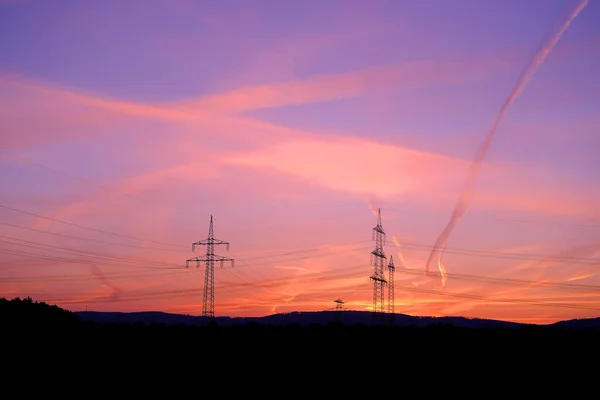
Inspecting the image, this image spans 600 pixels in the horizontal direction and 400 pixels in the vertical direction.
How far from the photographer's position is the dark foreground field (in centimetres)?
3647

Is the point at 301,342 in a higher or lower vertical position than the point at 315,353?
higher

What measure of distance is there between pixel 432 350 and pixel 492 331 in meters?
9.53

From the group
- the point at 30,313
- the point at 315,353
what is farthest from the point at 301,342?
the point at 30,313

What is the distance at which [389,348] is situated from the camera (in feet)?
138

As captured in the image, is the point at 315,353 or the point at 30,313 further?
the point at 30,313

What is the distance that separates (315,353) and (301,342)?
285 centimetres

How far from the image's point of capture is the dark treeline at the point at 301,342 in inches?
1578

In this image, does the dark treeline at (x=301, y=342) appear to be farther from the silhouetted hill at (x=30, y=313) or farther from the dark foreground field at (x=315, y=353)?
the silhouetted hill at (x=30, y=313)

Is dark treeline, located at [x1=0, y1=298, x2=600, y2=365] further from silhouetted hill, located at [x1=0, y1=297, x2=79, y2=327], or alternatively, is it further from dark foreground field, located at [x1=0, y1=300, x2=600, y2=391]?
silhouetted hill, located at [x1=0, y1=297, x2=79, y2=327]

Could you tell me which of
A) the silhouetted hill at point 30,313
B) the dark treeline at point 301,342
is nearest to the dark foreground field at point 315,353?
the dark treeline at point 301,342

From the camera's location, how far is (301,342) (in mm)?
43406

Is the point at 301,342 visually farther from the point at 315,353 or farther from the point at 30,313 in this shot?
the point at 30,313

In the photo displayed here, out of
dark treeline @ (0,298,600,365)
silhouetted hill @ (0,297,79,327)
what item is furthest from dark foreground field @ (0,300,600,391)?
silhouetted hill @ (0,297,79,327)

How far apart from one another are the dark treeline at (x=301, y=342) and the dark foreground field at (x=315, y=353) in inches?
2.5
